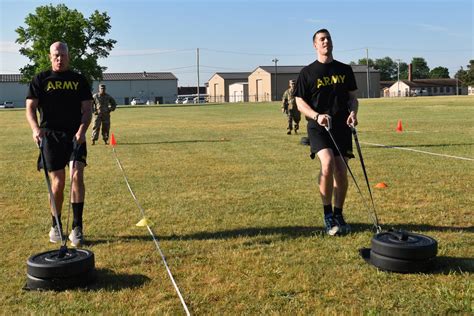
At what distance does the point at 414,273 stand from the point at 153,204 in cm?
424

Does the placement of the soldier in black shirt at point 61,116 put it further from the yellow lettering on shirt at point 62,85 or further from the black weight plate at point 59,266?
the black weight plate at point 59,266

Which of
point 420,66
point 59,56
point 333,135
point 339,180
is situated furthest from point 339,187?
point 420,66

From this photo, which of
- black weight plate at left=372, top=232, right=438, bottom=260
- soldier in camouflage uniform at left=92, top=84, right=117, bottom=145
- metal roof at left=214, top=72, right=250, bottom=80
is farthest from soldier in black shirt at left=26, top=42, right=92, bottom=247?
metal roof at left=214, top=72, right=250, bottom=80

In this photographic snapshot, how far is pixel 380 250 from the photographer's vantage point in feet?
14.4

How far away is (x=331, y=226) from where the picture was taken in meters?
5.68

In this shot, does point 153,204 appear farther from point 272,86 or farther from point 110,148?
point 272,86

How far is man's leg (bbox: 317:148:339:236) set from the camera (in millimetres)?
5613

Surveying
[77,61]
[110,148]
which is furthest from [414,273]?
[77,61]

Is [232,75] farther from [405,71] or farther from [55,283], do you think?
[55,283]

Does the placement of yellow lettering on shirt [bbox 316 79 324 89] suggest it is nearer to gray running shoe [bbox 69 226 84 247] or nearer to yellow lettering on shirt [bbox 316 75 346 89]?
yellow lettering on shirt [bbox 316 75 346 89]

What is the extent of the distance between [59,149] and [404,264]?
11.6ft

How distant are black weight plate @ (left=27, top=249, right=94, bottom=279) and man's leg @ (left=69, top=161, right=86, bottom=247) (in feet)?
4.26

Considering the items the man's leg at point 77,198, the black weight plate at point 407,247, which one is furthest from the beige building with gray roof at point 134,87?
the black weight plate at point 407,247

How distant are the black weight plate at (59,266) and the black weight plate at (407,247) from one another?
2.34 metres
